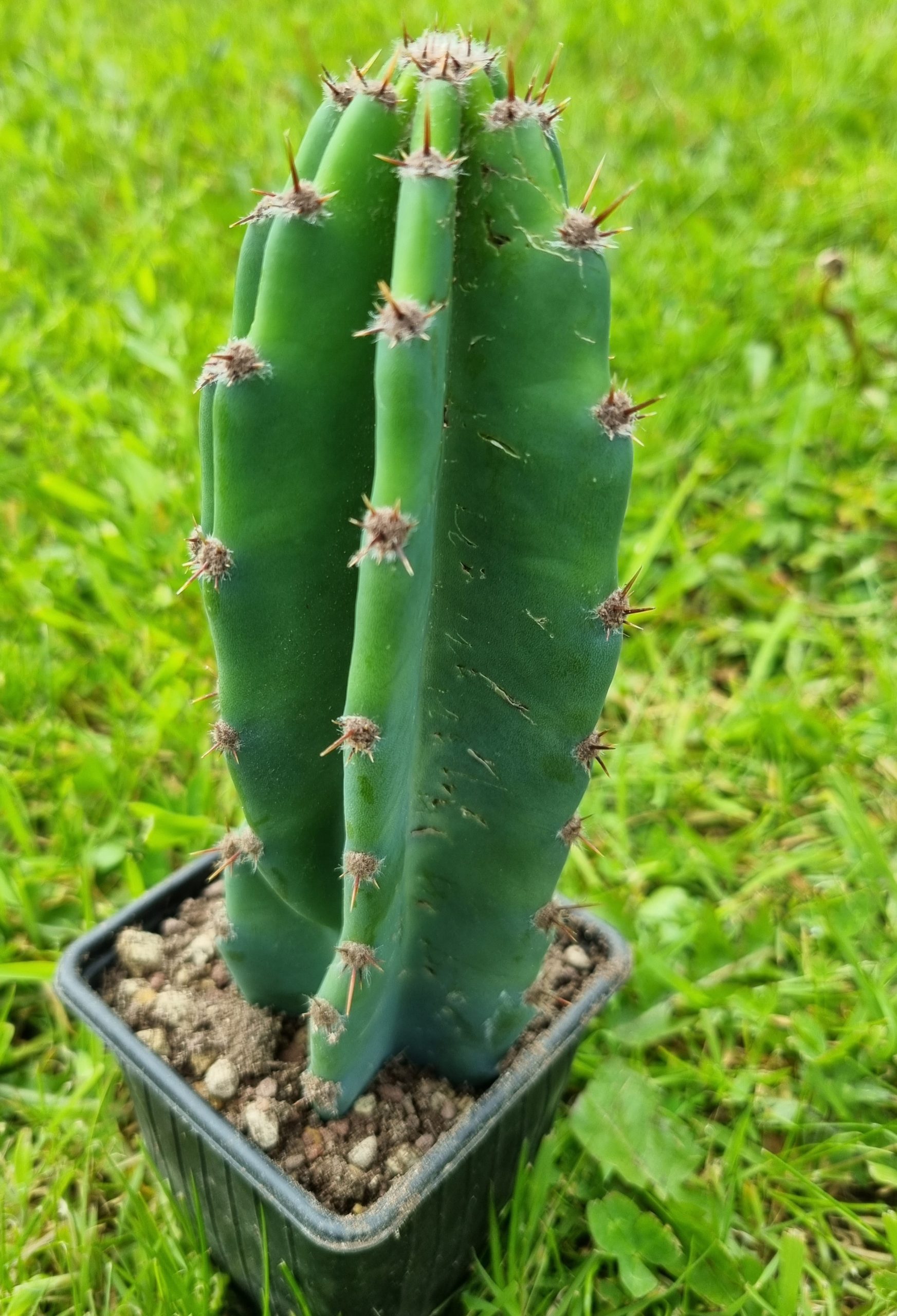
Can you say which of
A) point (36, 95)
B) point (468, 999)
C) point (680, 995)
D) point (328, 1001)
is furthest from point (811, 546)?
point (36, 95)

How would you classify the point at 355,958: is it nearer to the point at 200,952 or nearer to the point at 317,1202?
the point at 317,1202

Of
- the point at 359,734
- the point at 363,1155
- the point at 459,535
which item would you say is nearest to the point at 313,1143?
the point at 363,1155

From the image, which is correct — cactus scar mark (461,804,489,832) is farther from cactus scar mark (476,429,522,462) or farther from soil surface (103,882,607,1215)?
cactus scar mark (476,429,522,462)

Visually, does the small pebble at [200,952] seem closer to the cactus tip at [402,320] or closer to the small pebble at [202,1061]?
the small pebble at [202,1061]

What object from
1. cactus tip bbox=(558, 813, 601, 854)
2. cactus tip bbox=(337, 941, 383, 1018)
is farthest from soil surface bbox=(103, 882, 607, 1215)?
cactus tip bbox=(337, 941, 383, 1018)

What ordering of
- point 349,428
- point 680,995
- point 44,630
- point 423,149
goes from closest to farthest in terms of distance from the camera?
point 423,149 → point 349,428 → point 680,995 → point 44,630

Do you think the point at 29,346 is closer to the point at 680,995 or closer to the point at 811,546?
the point at 811,546

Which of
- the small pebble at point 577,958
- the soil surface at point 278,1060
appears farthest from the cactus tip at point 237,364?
the small pebble at point 577,958

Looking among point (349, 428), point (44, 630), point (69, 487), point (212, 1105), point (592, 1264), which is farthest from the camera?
point (69, 487)
